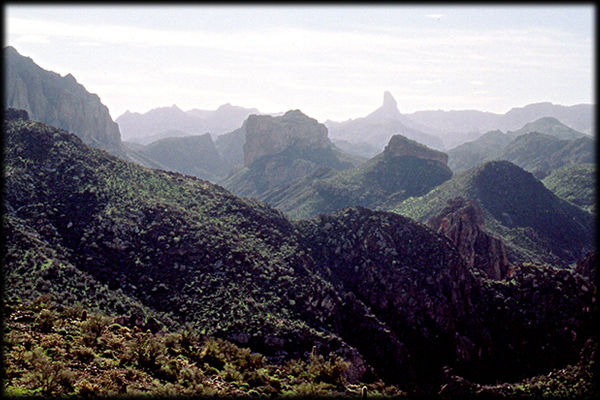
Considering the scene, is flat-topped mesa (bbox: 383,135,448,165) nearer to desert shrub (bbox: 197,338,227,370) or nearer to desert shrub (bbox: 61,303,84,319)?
desert shrub (bbox: 197,338,227,370)

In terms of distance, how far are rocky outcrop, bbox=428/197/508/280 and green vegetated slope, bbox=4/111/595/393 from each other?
7794 mm

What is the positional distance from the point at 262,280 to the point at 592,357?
2613 centimetres

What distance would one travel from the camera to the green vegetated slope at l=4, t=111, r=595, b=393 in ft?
112

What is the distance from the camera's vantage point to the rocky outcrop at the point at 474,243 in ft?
187

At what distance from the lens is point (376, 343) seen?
37.7 meters

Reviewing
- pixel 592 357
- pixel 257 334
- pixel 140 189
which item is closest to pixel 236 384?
pixel 257 334

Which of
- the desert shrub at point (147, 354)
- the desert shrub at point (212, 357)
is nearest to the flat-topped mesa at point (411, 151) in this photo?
the desert shrub at point (212, 357)

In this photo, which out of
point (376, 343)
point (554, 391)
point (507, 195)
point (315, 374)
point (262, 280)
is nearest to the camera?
point (315, 374)

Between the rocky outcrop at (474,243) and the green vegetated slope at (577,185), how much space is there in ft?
244

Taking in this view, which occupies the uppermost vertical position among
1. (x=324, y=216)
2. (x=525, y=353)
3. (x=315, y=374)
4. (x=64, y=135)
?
(x=64, y=135)

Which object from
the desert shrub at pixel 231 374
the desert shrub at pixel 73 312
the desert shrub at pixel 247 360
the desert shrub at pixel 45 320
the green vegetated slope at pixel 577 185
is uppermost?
the green vegetated slope at pixel 577 185

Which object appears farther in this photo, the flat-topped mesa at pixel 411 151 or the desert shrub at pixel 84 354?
the flat-topped mesa at pixel 411 151

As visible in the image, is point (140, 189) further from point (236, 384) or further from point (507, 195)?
point (507, 195)

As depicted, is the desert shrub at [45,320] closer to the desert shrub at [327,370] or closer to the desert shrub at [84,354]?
the desert shrub at [84,354]
